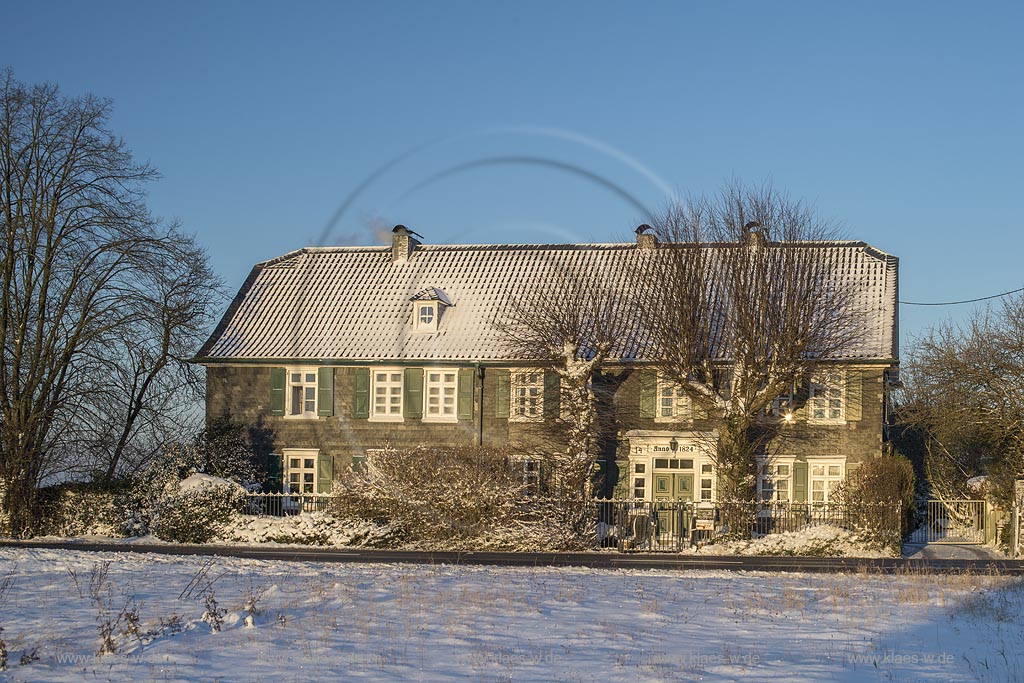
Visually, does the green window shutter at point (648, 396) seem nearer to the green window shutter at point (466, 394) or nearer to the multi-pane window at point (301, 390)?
the green window shutter at point (466, 394)

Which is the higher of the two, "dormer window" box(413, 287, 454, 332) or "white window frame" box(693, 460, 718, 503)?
"dormer window" box(413, 287, 454, 332)

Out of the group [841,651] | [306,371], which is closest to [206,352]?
[306,371]

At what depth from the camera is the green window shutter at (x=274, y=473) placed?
128 feet

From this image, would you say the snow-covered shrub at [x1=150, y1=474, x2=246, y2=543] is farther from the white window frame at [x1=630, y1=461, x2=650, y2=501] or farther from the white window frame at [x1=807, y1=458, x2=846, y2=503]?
the white window frame at [x1=807, y1=458, x2=846, y2=503]

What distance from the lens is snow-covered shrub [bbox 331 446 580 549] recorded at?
29906 mm

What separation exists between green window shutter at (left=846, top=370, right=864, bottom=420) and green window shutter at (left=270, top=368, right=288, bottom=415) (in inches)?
779

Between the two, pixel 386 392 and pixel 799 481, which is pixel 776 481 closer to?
pixel 799 481

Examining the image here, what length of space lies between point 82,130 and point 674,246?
19.0m

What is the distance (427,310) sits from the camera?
134ft

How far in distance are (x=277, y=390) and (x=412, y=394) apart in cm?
509

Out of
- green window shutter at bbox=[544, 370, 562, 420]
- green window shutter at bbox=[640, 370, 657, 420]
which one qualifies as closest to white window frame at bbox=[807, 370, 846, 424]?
green window shutter at bbox=[640, 370, 657, 420]

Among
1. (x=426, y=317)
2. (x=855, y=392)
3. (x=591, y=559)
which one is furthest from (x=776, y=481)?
(x=426, y=317)

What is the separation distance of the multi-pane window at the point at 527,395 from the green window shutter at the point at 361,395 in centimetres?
542

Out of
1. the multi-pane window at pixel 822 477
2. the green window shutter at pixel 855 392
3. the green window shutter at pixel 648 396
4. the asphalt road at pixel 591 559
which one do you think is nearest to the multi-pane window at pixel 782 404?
the green window shutter at pixel 855 392
